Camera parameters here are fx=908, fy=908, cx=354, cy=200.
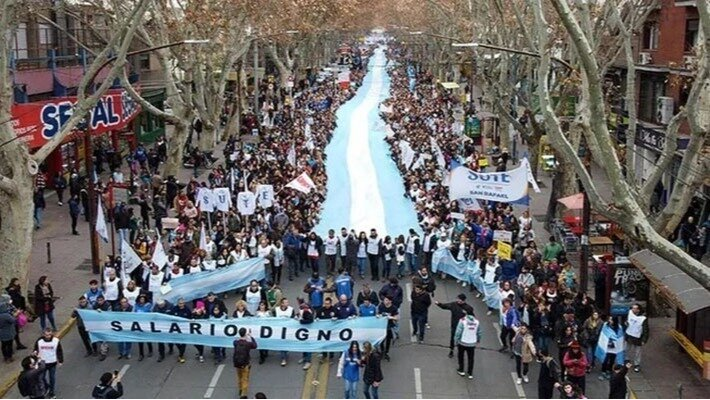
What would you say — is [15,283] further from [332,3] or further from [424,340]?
[332,3]

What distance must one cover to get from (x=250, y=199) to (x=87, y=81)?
22.7ft

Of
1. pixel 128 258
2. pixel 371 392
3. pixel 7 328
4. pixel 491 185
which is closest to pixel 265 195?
pixel 491 185

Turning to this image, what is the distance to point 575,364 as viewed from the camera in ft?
47.1

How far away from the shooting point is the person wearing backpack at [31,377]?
13.9 meters

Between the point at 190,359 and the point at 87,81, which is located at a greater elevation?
the point at 87,81

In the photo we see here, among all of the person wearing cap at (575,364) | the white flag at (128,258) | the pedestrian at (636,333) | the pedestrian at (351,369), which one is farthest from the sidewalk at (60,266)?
the pedestrian at (636,333)

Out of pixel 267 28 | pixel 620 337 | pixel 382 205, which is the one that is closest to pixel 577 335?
pixel 620 337

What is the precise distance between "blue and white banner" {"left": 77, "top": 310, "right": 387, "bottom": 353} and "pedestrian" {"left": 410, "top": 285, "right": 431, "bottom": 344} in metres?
1.29

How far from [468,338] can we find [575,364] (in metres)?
2.04

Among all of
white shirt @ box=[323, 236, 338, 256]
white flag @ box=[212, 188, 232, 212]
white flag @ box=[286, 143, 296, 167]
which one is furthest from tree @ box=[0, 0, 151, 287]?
white flag @ box=[286, 143, 296, 167]

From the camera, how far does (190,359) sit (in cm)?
1692

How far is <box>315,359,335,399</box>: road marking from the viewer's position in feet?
49.9

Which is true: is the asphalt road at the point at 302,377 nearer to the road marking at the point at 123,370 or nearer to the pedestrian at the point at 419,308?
the road marking at the point at 123,370

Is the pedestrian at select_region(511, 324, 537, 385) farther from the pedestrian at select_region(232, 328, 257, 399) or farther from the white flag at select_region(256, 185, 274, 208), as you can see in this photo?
the white flag at select_region(256, 185, 274, 208)
